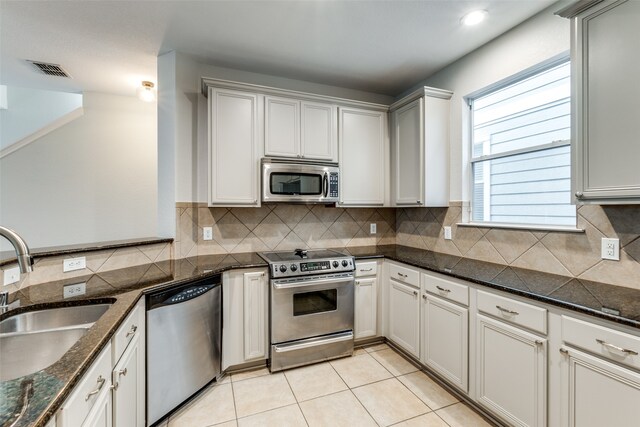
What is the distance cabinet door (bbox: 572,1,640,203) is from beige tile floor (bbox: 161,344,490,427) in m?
1.61

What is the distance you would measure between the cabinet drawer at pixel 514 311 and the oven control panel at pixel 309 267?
1.11 metres

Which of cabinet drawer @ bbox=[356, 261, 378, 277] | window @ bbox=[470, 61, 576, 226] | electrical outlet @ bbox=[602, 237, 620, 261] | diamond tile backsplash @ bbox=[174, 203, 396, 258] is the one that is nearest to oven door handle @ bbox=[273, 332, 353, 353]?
cabinet drawer @ bbox=[356, 261, 378, 277]

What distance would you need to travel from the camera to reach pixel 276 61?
2721 millimetres

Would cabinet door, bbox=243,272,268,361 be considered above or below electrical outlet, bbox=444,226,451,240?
below

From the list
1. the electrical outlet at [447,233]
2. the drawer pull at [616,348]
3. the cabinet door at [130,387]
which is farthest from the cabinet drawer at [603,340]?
the cabinet door at [130,387]

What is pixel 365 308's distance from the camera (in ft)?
9.14

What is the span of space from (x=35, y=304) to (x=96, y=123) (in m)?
3.02

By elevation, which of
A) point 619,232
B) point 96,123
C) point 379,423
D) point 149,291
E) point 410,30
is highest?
point 410,30

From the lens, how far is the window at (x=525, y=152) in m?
1.95

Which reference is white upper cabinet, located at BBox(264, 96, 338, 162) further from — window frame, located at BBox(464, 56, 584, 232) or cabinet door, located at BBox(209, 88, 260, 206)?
window frame, located at BBox(464, 56, 584, 232)

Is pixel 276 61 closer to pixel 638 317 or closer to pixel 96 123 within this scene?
pixel 96 123

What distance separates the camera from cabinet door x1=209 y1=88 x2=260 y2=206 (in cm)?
250

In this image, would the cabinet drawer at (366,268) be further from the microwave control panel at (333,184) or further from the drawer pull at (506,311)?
the drawer pull at (506,311)

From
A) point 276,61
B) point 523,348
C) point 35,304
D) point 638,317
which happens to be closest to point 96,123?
point 276,61
